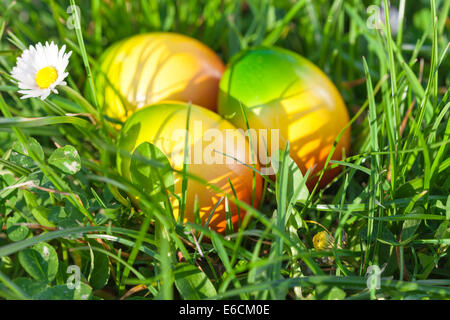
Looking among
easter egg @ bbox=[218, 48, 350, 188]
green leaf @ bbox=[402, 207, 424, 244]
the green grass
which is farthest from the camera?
easter egg @ bbox=[218, 48, 350, 188]

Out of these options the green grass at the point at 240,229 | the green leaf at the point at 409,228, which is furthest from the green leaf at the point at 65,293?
the green leaf at the point at 409,228

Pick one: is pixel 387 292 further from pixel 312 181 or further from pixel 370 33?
pixel 370 33

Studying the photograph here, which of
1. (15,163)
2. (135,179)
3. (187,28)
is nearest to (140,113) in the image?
(135,179)

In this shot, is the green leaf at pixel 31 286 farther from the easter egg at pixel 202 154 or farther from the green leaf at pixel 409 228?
the green leaf at pixel 409 228

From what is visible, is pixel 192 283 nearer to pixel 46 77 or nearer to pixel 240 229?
pixel 240 229

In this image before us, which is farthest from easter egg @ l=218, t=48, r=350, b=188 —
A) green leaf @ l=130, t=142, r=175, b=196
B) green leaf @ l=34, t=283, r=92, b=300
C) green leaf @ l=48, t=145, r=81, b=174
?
green leaf @ l=34, t=283, r=92, b=300

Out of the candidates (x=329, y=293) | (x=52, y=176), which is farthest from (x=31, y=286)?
(x=329, y=293)

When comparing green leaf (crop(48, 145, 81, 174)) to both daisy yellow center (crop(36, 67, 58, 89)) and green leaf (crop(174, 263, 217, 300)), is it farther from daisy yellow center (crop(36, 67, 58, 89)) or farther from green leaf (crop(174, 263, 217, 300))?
green leaf (crop(174, 263, 217, 300))
